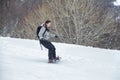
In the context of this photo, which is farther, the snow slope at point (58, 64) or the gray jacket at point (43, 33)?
the gray jacket at point (43, 33)

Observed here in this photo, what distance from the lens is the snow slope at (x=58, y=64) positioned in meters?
10.6

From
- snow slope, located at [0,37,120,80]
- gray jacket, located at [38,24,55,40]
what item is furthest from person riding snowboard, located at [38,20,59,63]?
snow slope, located at [0,37,120,80]

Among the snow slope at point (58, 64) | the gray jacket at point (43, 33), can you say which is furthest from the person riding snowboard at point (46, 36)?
the snow slope at point (58, 64)

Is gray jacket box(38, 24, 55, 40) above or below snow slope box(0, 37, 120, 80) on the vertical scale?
above

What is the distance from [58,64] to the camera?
12.7m

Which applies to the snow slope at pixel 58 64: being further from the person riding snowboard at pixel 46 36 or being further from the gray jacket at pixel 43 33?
the gray jacket at pixel 43 33

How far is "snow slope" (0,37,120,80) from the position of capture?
1062cm

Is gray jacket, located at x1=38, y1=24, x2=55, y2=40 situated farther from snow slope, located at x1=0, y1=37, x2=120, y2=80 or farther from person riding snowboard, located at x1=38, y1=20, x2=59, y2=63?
snow slope, located at x1=0, y1=37, x2=120, y2=80

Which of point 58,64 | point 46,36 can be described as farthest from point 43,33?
point 58,64

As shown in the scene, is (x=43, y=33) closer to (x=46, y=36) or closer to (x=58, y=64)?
(x=46, y=36)

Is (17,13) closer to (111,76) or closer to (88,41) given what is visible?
(88,41)

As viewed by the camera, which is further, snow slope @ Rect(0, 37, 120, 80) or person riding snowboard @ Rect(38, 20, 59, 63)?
person riding snowboard @ Rect(38, 20, 59, 63)

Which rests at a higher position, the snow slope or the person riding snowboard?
the person riding snowboard

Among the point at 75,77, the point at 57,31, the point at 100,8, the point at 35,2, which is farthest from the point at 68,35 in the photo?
the point at 75,77
